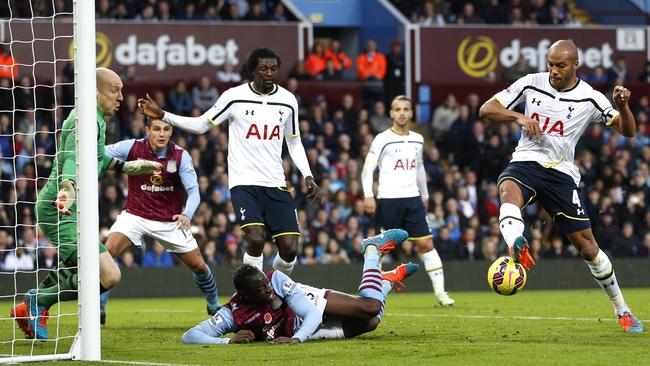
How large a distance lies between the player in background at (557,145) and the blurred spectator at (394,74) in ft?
48.1

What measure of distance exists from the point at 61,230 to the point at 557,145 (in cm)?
420

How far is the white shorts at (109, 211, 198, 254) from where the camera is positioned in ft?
39.7

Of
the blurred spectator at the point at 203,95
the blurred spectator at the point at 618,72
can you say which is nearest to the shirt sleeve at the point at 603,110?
the blurred spectator at the point at 203,95

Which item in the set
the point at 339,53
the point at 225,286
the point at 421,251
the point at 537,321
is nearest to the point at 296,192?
the point at 225,286

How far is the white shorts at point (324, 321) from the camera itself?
9305 mm

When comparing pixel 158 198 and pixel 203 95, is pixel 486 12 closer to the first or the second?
pixel 203 95

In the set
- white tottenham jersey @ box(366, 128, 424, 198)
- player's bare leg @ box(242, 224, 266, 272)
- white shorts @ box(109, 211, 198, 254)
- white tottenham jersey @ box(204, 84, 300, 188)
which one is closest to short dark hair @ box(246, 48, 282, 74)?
white tottenham jersey @ box(204, 84, 300, 188)

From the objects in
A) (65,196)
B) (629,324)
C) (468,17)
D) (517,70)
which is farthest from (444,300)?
(468,17)

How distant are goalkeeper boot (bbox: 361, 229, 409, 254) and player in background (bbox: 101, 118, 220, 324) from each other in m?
2.38

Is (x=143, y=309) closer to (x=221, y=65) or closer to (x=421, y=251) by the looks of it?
(x=421, y=251)

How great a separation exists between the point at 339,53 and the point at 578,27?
5303 mm

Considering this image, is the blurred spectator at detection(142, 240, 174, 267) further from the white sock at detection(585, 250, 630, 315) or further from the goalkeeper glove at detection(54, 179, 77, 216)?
the goalkeeper glove at detection(54, 179, 77, 216)

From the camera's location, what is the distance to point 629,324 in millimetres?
10172

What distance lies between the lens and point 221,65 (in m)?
24.1
